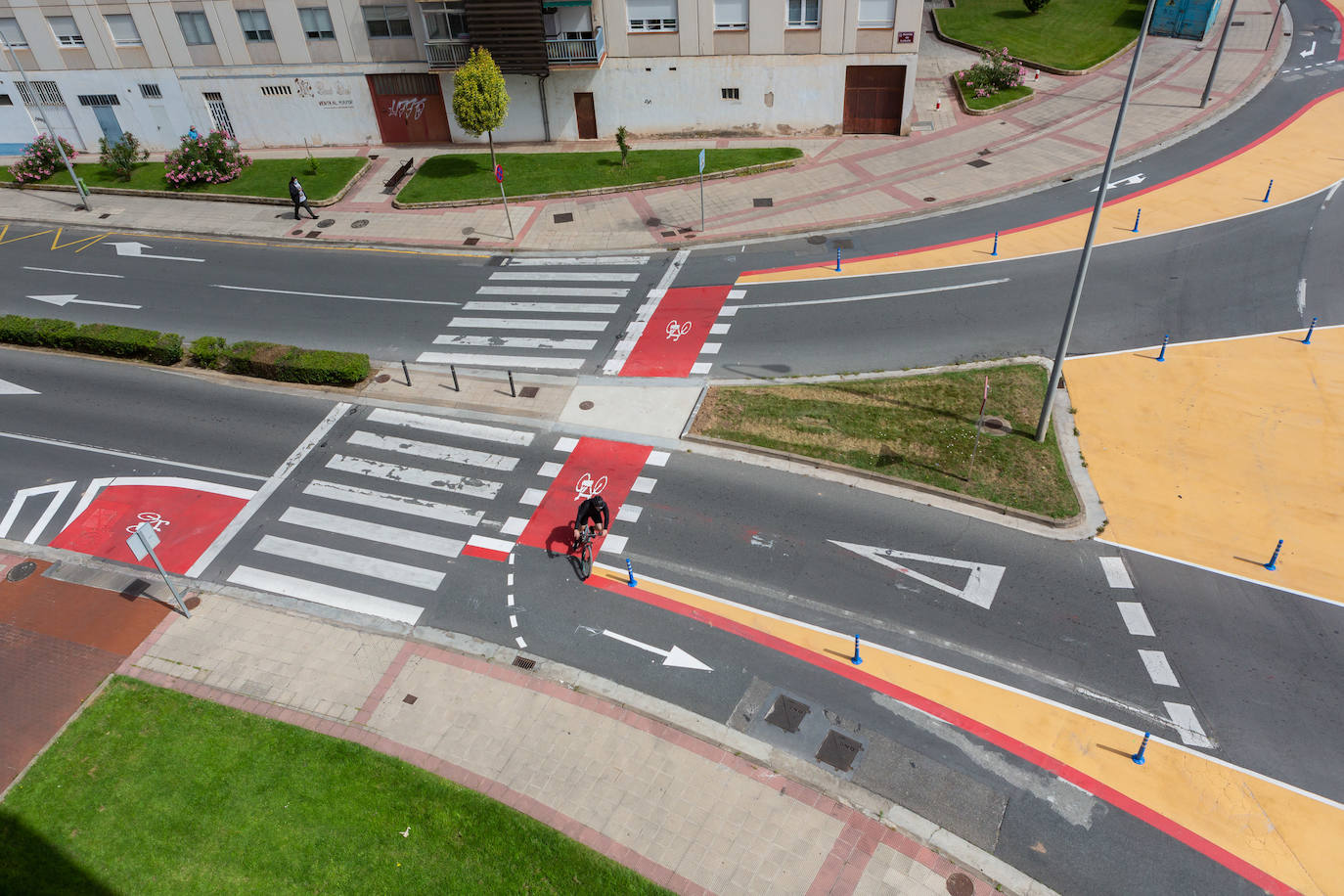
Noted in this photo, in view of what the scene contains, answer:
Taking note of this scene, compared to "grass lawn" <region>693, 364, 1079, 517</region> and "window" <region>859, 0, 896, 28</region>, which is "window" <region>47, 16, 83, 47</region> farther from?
"grass lawn" <region>693, 364, 1079, 517</region>

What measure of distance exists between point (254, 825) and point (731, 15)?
3551 cm

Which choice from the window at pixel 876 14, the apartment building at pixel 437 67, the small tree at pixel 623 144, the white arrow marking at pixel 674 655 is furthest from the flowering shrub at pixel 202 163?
the white arrow marking at pixel 674 655

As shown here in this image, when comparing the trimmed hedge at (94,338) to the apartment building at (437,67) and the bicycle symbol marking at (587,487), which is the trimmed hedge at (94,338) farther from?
the apartment building at (437,67)

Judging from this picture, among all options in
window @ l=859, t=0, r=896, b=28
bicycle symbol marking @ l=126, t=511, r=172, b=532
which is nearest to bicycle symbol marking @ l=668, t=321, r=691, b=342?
bicycle symbol marking @ l=126, t=511, r=172, b=532

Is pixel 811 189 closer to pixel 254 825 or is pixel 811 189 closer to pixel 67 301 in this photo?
pixel 67 301

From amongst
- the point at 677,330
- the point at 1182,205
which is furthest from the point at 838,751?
the point at 1182,205

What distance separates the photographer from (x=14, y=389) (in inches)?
1020

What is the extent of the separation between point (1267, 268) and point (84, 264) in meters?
43.1

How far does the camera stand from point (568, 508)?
20766mm

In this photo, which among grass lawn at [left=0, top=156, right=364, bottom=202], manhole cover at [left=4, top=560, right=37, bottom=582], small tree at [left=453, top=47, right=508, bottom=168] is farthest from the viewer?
grass lawn at [left=0, top=156, right=364, bottom=202]

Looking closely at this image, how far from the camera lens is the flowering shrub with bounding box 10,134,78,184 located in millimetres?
39969

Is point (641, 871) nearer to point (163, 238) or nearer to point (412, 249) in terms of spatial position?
point (412, 249)

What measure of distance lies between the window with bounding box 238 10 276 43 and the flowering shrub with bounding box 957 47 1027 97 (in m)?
33.6

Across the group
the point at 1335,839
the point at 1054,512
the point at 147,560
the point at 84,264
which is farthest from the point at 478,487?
the point at 84,264
